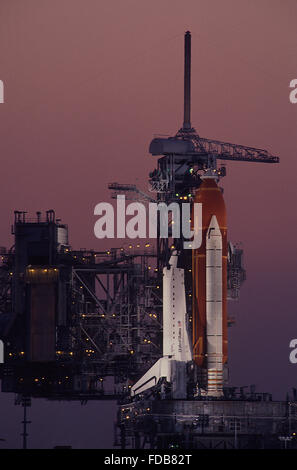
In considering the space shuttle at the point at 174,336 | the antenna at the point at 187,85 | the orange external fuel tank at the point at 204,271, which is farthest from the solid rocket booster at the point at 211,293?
the antenna at the point at 187,85

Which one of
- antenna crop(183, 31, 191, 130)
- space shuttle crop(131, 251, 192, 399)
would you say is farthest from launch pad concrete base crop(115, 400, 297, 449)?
antenna crop(183, 31, 191, 130)

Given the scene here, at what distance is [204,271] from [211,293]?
2344 mm

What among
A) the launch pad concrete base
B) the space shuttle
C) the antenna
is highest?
the antenna

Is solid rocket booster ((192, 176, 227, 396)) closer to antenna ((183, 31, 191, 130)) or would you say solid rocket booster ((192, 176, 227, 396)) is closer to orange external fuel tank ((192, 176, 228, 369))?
orange external fuel tank ((192, 176, 228, 369))

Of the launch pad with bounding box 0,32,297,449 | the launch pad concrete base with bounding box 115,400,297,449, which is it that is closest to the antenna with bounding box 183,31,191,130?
the launch pad with bounding box 0,32,297,449

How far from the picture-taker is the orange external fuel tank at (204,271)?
184m

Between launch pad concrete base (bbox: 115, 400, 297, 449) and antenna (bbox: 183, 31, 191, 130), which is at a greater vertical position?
antenna (bbox: 183, 31, 191, 130)

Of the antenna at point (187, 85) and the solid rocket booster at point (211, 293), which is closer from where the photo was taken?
the solid rocket booster at point (211, 293)

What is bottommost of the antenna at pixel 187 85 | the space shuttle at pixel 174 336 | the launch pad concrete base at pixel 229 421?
the launch pad concrete base at pixel 229 421

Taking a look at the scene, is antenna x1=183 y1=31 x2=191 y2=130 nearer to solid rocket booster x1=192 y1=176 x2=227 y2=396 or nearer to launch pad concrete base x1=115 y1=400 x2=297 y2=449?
solid rocket booster x1=192 y1=176 x2=227 y2=396

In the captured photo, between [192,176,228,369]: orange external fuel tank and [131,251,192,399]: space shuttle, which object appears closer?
[131,251,192,399]: space shuttle

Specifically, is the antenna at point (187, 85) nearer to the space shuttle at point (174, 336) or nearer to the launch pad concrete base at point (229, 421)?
the space shuttle at point (174, 336)

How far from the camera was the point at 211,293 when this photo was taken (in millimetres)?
183750

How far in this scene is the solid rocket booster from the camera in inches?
7205
